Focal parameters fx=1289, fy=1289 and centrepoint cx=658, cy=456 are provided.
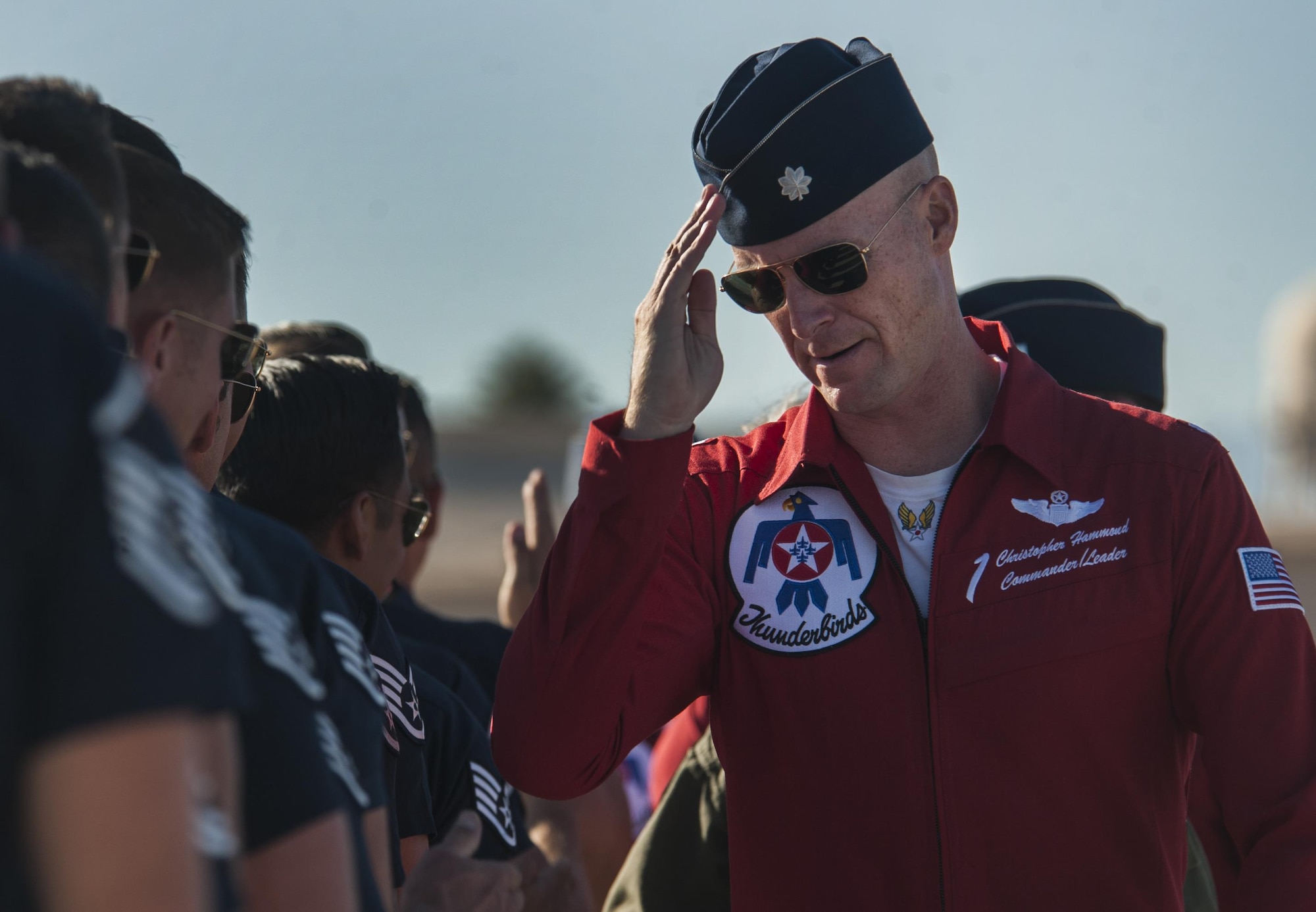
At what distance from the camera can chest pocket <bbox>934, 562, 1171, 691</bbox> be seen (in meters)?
2.26

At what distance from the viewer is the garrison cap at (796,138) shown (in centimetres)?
254

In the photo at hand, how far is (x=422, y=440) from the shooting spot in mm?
3871

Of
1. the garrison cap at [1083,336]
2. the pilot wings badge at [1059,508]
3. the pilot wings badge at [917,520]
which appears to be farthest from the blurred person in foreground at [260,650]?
the garrison cap at [1083,336]

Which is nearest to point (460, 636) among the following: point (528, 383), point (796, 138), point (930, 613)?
point (930, 613)

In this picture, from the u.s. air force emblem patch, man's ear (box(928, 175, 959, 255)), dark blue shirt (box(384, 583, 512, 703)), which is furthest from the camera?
dark blue shirt (box(384, 583, 512, 703))

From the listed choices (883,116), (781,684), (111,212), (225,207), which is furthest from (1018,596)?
(111,212)

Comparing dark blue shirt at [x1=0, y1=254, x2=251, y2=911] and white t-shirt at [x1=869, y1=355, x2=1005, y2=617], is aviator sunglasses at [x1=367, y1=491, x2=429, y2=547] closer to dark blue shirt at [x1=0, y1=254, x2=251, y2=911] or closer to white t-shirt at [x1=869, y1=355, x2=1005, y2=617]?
white t-shirt at [x1=869, y1=355, x2=1005, y2=617]

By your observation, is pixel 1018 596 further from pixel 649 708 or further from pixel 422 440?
pixel 422 440

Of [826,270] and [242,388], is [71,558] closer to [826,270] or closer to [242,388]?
[242,388]

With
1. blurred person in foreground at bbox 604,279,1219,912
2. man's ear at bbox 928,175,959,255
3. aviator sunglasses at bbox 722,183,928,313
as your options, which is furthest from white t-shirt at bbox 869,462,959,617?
blurred person in foreground at bbox 604,279,1219,912

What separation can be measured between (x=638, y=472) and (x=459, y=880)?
80cm

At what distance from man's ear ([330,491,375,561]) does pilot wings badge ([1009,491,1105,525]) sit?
139 cm

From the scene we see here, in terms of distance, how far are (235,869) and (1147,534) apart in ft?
5.83

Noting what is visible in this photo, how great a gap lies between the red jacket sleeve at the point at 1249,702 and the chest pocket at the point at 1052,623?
66mm
